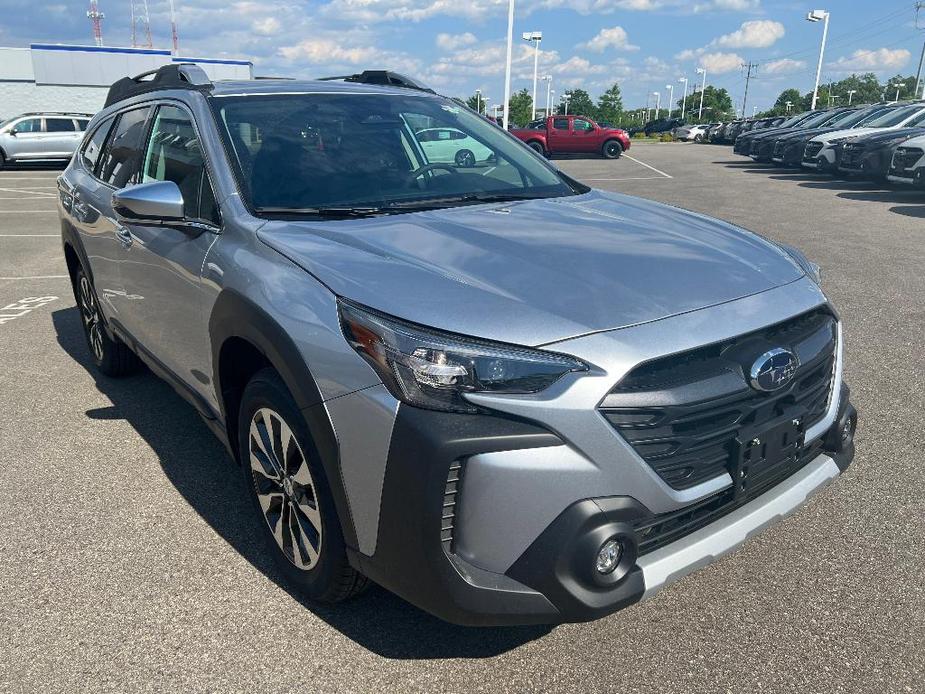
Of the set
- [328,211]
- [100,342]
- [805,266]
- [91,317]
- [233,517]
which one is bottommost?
[233,517]

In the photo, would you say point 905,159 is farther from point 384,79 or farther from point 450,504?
point 450,504

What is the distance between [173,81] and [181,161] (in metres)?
0.68

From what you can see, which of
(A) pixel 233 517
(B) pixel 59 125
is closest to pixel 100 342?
(A) pixel 233 517

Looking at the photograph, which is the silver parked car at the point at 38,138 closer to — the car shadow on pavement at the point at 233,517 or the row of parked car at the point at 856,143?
the row of parked car at the point at 856,143

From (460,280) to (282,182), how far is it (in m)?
1.11

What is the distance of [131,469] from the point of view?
3734mm

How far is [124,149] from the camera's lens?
4250 mm

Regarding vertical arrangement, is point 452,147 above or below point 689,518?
above

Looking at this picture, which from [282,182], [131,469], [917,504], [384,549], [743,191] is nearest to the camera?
[384,549]

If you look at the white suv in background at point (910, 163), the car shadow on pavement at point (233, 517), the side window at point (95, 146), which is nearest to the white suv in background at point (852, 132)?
the white suv in background at point (910, 163)

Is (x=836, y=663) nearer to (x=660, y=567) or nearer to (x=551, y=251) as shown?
(x=660, y=567)

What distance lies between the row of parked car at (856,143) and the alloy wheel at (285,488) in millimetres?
14830

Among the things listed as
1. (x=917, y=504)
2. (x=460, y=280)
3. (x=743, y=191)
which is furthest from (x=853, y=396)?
(x=743, y=191)

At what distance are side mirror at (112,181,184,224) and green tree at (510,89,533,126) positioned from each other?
89.5 metres
